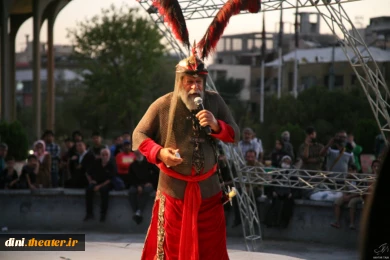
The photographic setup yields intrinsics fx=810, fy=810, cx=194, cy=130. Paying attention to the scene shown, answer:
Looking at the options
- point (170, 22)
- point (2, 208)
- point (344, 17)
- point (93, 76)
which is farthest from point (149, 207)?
point (93, 76)

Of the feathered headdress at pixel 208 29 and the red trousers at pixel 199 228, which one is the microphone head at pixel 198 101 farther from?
the red trousers at pixel 199 228

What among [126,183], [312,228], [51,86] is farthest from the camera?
[51,86]

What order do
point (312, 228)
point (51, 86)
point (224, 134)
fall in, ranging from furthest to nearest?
1. point (51, 86)
2. point (312, 228)
3. point (224, 134)

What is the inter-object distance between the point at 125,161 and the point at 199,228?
272 inches

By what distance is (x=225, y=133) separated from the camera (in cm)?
557

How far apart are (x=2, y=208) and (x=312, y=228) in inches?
189

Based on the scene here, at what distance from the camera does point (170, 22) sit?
614cm

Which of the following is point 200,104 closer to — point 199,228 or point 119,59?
point 199,228

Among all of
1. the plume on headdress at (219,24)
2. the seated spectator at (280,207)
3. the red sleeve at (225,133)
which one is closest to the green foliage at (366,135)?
the seated spectator at (280,207)

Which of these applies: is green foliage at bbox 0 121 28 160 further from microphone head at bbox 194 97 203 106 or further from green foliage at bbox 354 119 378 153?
microphone head at bbox 194 97 203 106

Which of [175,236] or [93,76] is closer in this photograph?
[175,236]

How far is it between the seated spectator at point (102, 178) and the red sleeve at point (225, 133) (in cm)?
672

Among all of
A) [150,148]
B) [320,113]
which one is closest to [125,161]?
[150,148]

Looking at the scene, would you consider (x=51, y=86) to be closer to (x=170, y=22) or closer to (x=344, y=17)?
(x=344, y=17)
